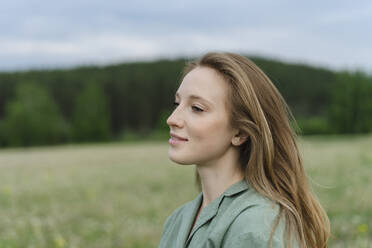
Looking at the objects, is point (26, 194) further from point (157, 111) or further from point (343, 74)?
point (157, 111)

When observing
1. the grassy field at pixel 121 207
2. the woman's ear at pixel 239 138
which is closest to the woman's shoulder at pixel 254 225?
the woman's ear at pixel 239 138

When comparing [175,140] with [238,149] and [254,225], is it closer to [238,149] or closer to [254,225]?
[238,149]

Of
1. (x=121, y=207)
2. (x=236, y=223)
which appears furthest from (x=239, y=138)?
(x=121, y=207)

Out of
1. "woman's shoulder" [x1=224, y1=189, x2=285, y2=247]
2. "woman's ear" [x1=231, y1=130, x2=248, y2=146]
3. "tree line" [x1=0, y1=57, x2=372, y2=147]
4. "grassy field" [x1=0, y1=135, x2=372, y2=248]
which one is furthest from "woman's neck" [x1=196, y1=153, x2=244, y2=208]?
"tree line" [x1=0, y1=57, x2=372, y2=147]

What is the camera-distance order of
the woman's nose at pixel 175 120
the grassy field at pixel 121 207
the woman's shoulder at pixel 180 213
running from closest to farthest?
the woman's nose at pixel 175 120, the woman's shoulder at pixel 180 213, the grassy field at pixel 121 207

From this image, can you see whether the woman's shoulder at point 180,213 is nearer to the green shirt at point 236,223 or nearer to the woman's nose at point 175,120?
the green shirt at point 236,223

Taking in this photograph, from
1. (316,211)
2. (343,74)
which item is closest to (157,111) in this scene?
(343,74)

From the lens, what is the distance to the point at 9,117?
275 ft

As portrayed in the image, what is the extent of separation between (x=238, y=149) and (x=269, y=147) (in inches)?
8.4

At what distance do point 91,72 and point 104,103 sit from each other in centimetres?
4611

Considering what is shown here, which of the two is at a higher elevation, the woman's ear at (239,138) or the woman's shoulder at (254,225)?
the woman's ear at (239,138)

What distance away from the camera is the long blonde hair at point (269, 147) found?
8.82ft

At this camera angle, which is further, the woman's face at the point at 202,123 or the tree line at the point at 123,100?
the tree line at the point at 123,100

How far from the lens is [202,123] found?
8.86 feet
